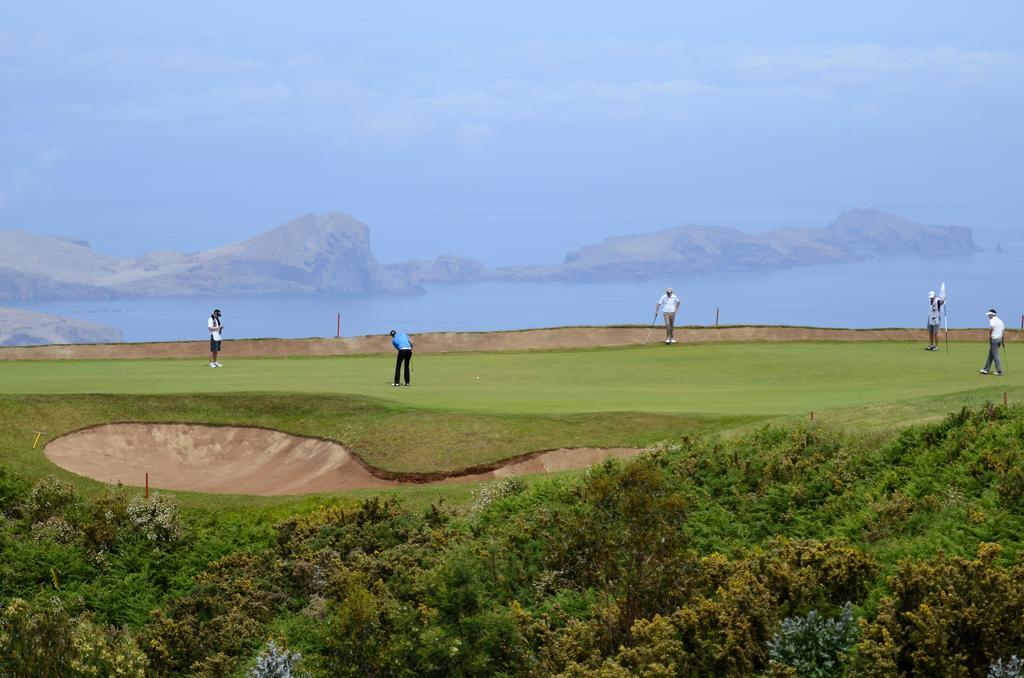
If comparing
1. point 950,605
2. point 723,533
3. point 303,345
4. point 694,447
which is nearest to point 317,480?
point 694,447

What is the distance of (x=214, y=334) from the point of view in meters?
41.4

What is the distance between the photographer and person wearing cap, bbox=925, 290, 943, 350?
40938 mm

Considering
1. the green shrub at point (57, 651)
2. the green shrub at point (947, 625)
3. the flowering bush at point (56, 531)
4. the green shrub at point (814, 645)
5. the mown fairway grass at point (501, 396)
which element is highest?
the mown fairway grass at point (501, 396)

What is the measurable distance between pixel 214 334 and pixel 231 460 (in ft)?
40.9

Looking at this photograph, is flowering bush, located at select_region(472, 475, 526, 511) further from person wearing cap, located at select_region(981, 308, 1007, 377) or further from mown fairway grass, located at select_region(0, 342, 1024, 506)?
person wearing cap, located at select_region(981, 308, 1007, 377)

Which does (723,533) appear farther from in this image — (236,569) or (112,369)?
(112,369)

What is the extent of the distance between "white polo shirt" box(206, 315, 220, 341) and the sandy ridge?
3.73 metres

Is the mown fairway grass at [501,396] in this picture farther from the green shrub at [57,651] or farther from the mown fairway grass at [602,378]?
the green shrub at [57,651]

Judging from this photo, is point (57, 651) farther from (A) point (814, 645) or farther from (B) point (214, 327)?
(B) point (214, 327)

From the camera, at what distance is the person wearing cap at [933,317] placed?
134 ft

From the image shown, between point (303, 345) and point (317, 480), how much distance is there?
19.3 metres

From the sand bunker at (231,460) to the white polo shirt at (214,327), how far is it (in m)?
9.91

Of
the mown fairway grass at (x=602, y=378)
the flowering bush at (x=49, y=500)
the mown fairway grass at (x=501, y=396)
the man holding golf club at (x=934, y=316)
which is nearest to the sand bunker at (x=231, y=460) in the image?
the mown fairway grass at (x=501, y=396)

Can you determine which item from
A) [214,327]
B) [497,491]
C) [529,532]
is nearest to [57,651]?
[529,532]
